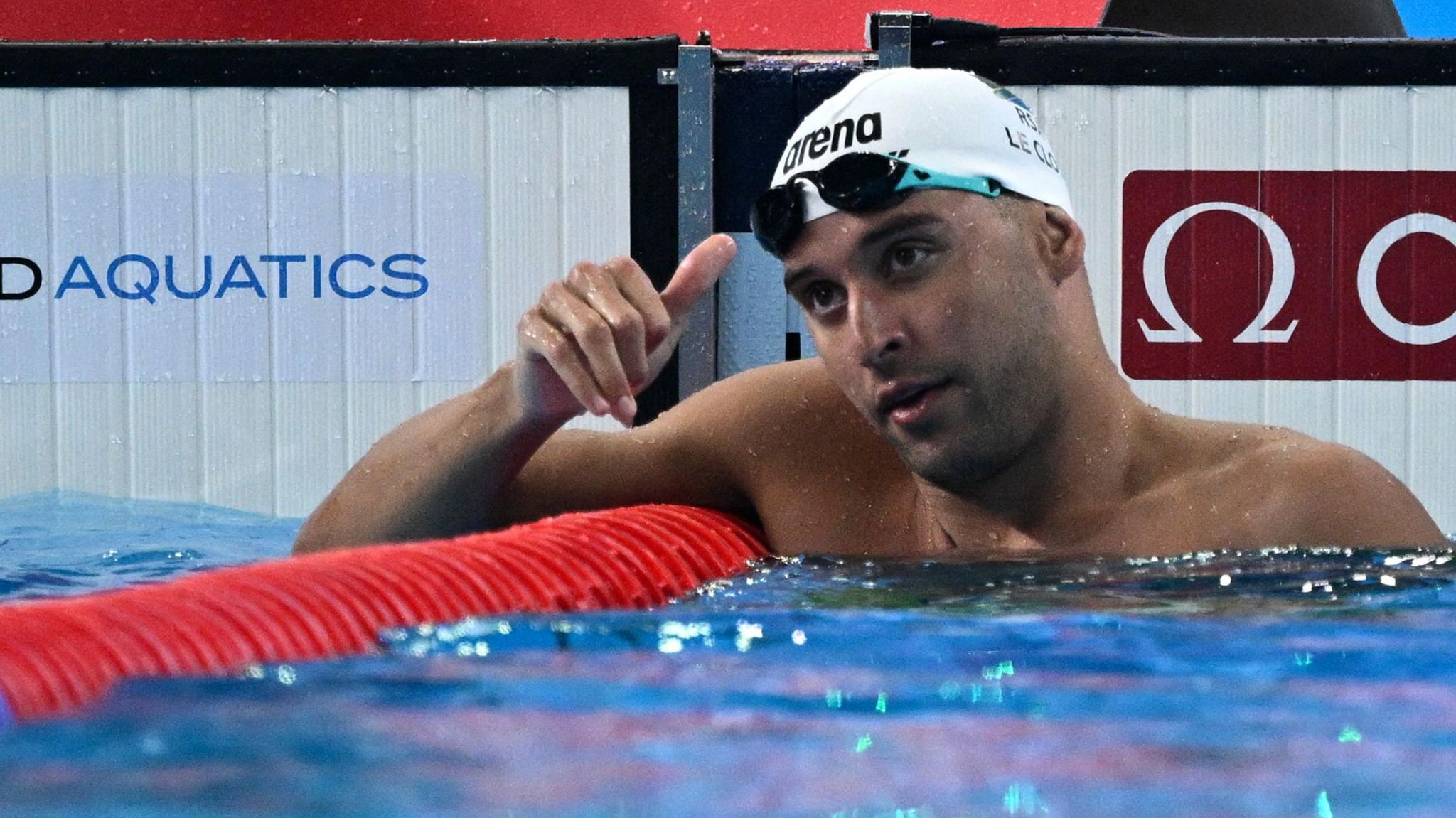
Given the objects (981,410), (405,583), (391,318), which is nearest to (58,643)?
(405,583)

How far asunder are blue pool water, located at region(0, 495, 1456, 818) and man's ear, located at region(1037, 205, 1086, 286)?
482mm

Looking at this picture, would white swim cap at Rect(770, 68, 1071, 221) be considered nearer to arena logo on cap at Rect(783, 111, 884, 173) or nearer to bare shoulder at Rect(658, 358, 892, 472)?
arena logo on cap at Rect(783, 111, 884, 173)

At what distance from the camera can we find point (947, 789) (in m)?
0.98

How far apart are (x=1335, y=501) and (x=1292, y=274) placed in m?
2.17

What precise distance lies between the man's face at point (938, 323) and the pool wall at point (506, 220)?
1955 mm

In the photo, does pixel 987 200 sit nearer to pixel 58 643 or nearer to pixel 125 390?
pixel 58 643

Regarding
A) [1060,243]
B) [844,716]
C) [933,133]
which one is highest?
[933,133]

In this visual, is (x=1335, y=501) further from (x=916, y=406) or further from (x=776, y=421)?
(x=776, y=421)

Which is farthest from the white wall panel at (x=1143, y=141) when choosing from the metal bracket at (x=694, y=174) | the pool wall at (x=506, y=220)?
the metal bracket at (x=694, y=174)

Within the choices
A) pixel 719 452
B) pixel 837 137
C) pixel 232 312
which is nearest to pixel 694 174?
pixel 232 312

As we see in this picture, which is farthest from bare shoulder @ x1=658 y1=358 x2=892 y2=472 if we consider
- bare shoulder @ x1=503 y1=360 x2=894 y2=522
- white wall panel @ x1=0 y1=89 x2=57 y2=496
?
white wall panel @ x1=0 y1=89 x2=57 y2=496

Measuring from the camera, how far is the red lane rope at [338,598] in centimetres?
141

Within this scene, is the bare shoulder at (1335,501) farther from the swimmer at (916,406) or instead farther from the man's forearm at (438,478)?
the man's forearm at (438,478)

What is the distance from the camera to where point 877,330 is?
6.61ft
